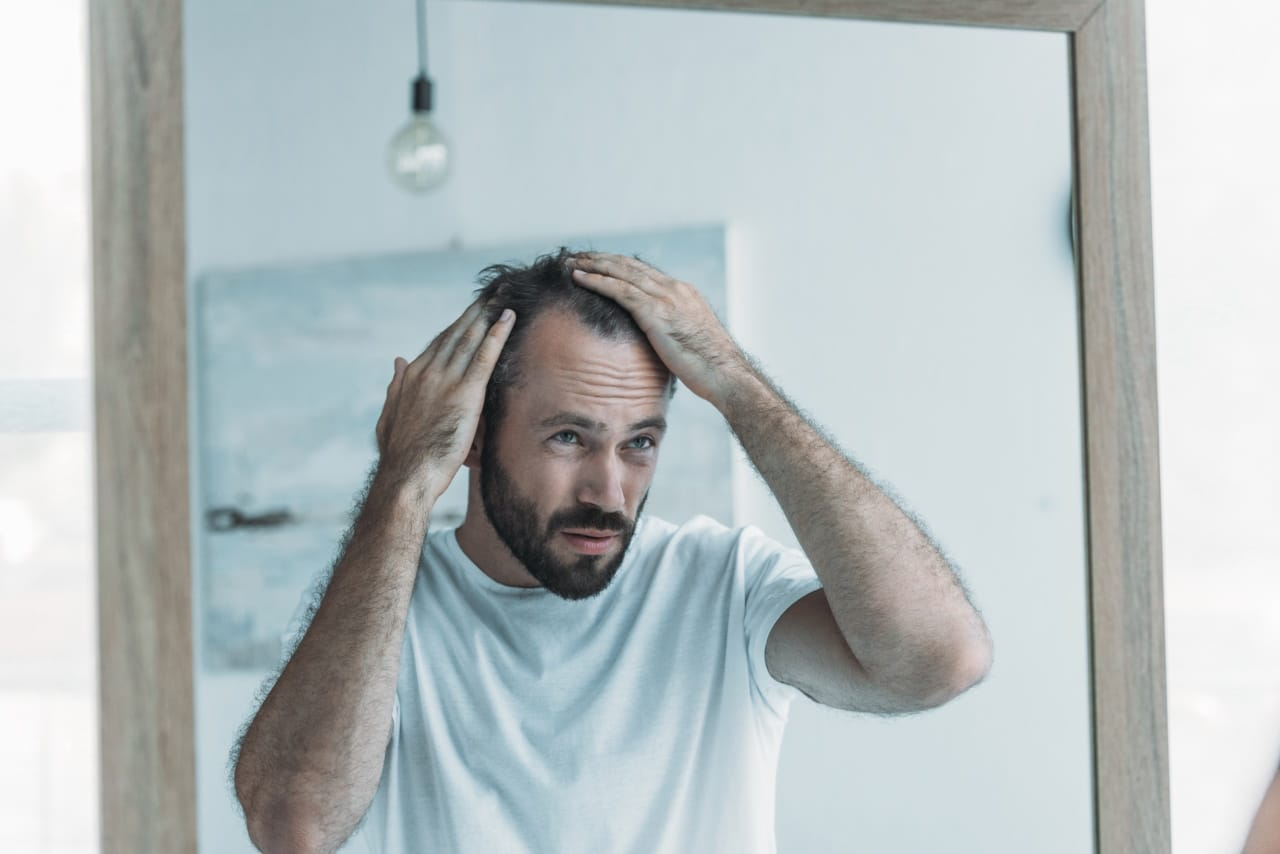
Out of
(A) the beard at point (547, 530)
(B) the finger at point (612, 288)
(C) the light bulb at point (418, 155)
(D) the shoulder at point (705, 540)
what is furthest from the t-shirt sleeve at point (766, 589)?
(C) the light bulb at point (418, 155)

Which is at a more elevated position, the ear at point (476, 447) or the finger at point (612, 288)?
the finger at point (612, 288)

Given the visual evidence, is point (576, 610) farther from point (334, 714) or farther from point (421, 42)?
point (421, 42)

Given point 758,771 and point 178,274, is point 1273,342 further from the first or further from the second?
point 178,274

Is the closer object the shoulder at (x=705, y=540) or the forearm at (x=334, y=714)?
the forearm at (x=334, y=714)

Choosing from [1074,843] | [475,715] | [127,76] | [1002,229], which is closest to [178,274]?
[127,76]

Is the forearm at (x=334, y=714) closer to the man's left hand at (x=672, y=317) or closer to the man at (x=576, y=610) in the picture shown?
the man at (x=576, y=610)

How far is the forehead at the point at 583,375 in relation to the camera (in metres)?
0.97

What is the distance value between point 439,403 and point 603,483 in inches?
5.9

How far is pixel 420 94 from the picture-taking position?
993mm

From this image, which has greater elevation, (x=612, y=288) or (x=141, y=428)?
(x=612, y=288)

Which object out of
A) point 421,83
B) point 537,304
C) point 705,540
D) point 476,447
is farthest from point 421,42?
point 705,540

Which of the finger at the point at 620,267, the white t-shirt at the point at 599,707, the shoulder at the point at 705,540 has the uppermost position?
the finger at the point at 620,267

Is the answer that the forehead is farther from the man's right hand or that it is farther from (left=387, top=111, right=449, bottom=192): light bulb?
(left=387, top=111, right=449, bottom=192): light bulb

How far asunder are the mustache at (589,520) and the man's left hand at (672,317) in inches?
5.0
